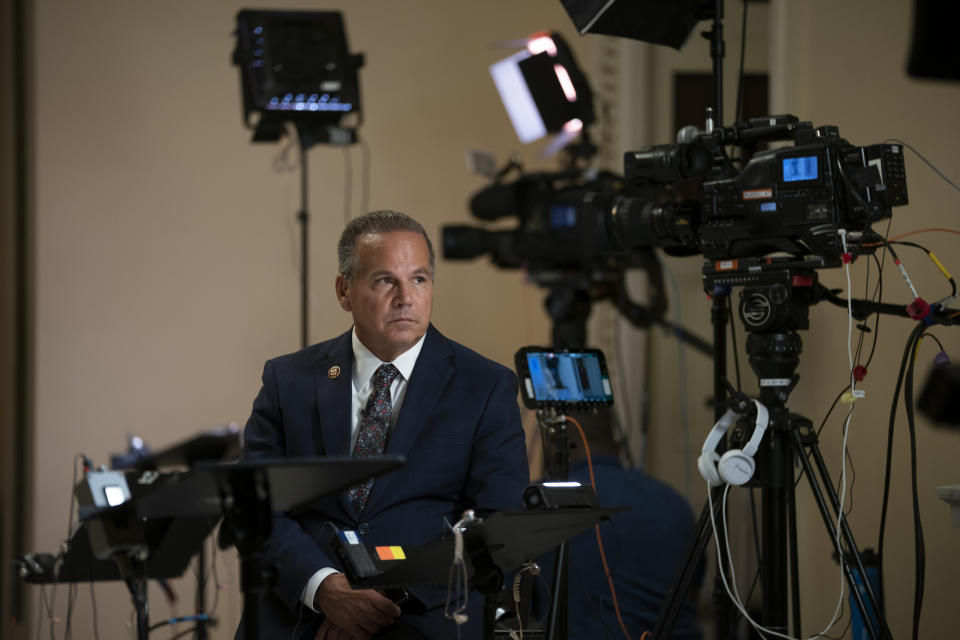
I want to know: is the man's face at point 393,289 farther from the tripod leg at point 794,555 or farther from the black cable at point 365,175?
the black cable at point 365,175

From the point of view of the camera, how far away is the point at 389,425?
213cm

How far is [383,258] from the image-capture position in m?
2.13

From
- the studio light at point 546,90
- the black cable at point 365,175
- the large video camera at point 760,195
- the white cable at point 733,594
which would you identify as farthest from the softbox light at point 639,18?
the black cable at point 365,175

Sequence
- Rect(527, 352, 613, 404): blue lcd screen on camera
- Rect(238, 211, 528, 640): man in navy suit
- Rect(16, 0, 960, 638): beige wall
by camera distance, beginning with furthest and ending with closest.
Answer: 1. Rect(16, 0, 960, 638): beige wall
2. Rect(527, 352, 613, 404): blue lcd screen on camera
3. Rect(238, 211, 528, 640): man in navy suit

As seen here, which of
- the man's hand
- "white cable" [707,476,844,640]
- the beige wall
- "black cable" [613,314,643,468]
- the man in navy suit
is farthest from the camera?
"black cable" [613,314,643,468]

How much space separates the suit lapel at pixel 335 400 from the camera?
2104mm

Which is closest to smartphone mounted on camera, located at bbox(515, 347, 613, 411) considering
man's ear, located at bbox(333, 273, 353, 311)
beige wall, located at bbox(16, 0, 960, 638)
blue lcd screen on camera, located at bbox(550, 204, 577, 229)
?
man's ear, located at bbox(333, 273, 353, 311)

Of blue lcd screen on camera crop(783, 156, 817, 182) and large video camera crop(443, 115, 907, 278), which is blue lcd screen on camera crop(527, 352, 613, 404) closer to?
large video camera crop(443, 115, 907, 278)

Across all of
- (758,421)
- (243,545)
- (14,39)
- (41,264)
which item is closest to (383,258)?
(243,545)

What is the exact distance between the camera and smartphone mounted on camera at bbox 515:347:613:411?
7.77 ft

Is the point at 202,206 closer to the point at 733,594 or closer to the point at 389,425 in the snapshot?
the point at 389,425

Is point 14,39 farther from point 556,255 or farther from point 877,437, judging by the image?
point 877,437

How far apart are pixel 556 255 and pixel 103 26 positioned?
2.48 meters

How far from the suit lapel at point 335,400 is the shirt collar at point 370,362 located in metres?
0.02
